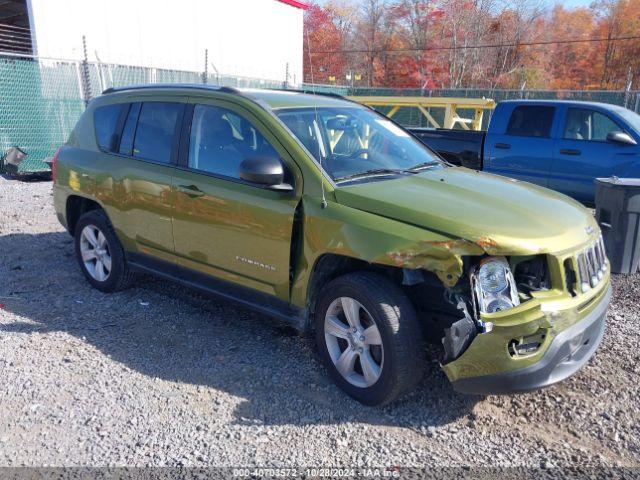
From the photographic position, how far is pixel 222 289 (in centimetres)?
418

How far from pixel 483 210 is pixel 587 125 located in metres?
6.04

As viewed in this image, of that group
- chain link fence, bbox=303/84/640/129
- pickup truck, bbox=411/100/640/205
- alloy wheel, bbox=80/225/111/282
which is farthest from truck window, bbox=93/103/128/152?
chain link fence, bbox=303/84/640/129

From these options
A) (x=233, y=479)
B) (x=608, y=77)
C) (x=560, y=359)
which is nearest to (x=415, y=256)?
(x=560, y=359)

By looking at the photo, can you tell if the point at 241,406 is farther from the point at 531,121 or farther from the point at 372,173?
the point at 531,121

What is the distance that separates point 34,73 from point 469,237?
12163 mm

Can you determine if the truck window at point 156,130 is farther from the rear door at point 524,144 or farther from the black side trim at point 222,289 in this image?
the rear door at point 524,144

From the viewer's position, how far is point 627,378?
3.78m

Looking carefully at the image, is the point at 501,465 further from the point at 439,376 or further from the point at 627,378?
the point at 627,378

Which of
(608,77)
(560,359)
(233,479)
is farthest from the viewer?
(608,77)

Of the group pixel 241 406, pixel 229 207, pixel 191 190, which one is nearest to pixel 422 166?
pixel 229 207

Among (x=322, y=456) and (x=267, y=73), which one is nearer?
(x=322, y=456)

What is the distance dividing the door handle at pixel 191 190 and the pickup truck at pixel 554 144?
517 cm

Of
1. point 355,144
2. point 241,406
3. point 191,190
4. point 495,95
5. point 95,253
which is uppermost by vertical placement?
point 495,95

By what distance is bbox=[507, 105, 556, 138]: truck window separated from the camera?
8484 millimetres
